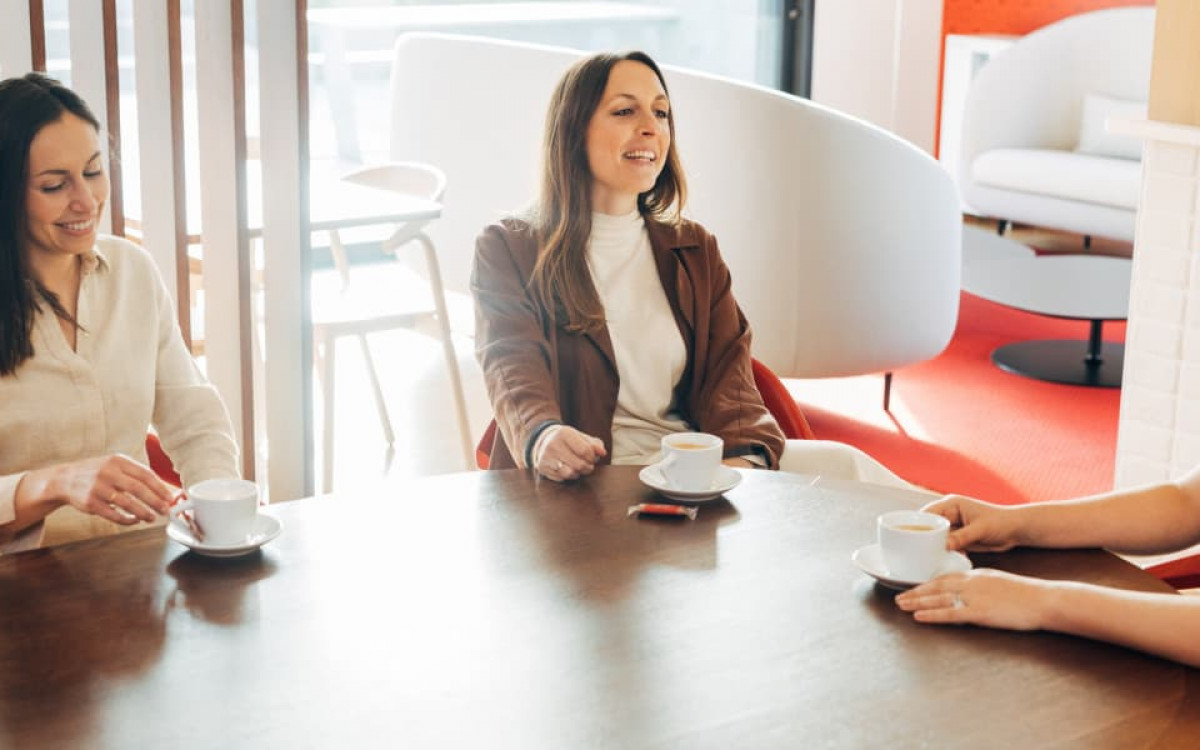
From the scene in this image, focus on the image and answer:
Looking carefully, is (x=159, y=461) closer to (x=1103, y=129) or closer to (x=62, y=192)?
(x=62, y=192)

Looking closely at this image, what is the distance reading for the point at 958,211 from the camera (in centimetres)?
446

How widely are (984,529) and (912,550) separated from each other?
0.17 m

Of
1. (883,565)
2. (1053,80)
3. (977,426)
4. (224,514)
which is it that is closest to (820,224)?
(977,426)

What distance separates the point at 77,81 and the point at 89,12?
0.12 meters

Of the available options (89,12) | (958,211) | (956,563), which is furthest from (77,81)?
(958,211)

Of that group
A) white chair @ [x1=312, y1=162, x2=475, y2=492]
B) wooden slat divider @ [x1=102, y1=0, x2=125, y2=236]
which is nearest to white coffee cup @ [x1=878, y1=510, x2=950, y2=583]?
wooden slat divider @ [x1=102, y1=0, x2=125, y2=236]

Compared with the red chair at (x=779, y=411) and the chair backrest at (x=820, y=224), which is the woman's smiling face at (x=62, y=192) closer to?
the red chair at (x=779, y=411)

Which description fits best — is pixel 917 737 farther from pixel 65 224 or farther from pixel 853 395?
Result: pixel 853 395

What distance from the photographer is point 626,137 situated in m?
2.52

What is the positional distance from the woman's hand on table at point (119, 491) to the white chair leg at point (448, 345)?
1.97 metres

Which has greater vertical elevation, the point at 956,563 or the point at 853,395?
the point at 956,563

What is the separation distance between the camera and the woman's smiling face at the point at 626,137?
2.52 metres

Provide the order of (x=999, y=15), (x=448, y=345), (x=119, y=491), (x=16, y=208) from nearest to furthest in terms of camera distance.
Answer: (x=119, y=491)
(x=16, y=208)
(x=448, y=345)
(x=999, y=15)

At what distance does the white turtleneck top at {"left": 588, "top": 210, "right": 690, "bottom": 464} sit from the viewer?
2488mm
